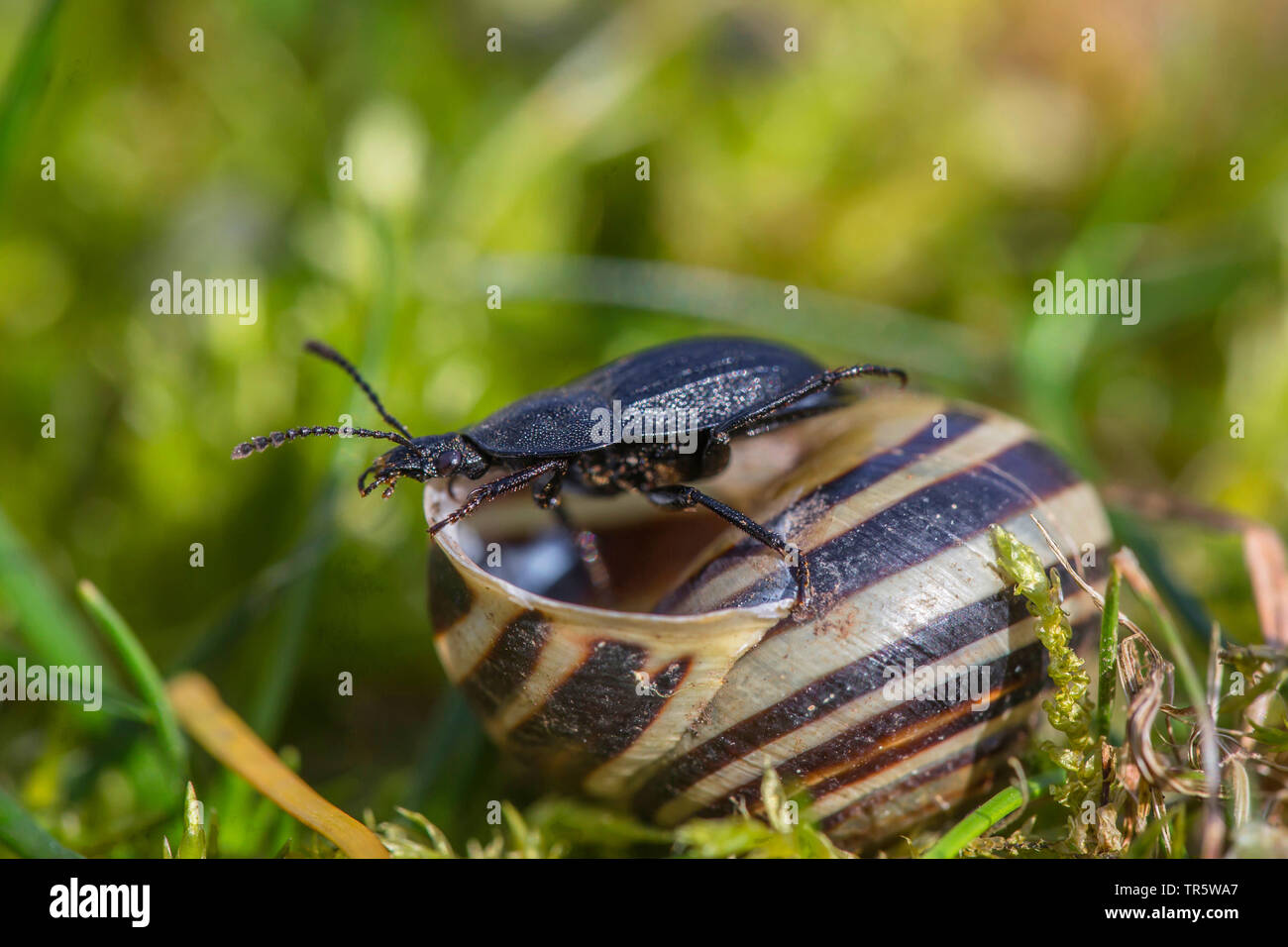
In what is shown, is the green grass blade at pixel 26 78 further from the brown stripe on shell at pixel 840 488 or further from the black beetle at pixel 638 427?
the brown stripe on shell at pixel 840 488

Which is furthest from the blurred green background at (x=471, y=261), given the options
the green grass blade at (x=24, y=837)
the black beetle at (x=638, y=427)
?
the black beetle at (x=638, y=427)

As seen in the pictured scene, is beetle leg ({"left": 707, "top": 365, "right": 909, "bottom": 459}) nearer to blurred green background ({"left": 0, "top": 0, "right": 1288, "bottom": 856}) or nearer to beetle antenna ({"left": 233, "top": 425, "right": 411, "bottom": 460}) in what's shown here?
beetle antenna ({"left": 233, "top": 425, "right": 411, "bottom": 460})

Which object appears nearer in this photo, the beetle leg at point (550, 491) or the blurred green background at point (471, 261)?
the beetle leg at point (550, 491)

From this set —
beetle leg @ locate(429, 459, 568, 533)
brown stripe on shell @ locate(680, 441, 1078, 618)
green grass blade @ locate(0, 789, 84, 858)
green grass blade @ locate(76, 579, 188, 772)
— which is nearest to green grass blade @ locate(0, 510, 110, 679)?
green grass blade @ locate(76, 579, 188, 772)

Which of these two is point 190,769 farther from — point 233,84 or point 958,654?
point 233,84

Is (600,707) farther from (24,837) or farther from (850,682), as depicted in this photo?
(24,837)

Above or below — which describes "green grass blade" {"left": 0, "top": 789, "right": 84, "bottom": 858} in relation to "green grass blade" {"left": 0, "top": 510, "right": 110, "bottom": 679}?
below
